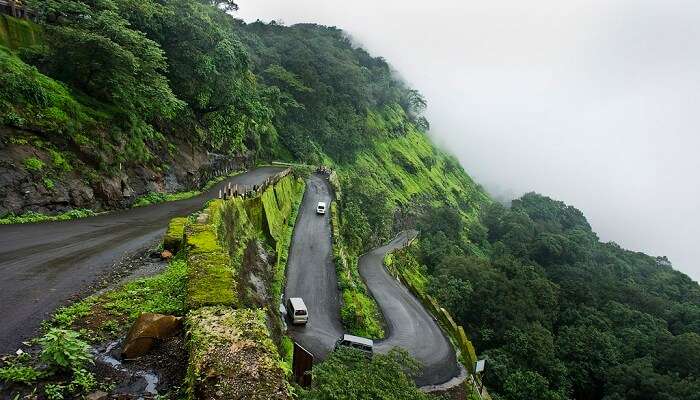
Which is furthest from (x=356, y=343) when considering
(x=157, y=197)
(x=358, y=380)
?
(x=157, y=197)

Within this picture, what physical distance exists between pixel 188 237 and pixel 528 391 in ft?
80.5

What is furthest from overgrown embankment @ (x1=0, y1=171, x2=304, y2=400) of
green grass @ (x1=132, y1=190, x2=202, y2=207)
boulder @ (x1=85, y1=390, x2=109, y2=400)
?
green grass @ (x1=132, y1=190, x2=202, y2=207)

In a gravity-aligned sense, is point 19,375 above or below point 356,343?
above

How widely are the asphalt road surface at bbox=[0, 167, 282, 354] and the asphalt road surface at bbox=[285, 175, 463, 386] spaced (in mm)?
8931

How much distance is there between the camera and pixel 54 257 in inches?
501

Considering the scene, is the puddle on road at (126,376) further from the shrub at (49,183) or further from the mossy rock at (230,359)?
the shrub at (49,183)

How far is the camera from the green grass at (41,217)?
1539 cm

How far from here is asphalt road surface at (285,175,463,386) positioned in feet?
72.3

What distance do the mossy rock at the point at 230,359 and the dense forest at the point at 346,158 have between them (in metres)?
3.12

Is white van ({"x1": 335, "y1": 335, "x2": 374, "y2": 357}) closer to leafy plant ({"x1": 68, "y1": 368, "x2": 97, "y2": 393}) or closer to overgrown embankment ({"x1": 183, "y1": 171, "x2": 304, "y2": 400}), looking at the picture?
overgrown embankment ({"x1": 183, "y1": 171, "x2": 304, "y2": 400})

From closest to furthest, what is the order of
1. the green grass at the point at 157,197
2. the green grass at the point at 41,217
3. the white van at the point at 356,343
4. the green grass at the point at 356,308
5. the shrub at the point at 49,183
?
the green grass at the point at 41,217, the shrub at the point at 49,183, the white van at the point at 356,343, the green grass at the point at 157,197, the green grass at the point at 356,308

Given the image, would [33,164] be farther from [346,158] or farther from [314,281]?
[346,158]

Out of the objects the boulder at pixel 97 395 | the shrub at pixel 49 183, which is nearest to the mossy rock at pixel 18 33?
the shrub at pixel 49 183

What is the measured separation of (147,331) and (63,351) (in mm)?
1526
